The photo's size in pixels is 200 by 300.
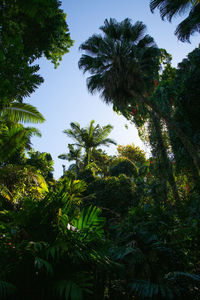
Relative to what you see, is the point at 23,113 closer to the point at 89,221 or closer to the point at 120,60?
the point at 89,221

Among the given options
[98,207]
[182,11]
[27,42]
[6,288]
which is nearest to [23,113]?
[98,207]

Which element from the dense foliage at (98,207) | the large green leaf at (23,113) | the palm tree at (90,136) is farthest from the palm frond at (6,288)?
the palm tree at (90,136)

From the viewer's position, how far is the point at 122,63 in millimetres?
8594

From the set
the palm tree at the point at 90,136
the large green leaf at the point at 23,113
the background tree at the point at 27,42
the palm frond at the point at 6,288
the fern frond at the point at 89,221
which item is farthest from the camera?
the palm tree at the point at 90,136

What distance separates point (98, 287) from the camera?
10.4 feet

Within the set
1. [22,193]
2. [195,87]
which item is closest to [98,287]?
[22,193]

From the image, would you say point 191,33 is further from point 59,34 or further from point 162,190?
point 162,190

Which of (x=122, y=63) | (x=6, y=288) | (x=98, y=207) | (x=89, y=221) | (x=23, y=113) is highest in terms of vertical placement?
(x=122, y=63)

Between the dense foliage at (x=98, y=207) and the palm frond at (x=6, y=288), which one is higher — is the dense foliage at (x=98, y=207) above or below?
above

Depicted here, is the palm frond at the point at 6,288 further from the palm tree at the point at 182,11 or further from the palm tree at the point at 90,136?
the palm tree at the point at 90,136

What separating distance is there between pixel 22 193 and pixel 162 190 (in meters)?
5.71

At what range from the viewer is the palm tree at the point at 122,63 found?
8484mm

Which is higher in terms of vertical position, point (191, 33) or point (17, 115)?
point (191, 33)

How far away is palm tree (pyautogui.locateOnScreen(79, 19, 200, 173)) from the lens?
8.48 meters
